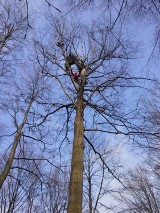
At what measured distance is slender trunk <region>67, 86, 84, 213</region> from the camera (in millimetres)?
4074

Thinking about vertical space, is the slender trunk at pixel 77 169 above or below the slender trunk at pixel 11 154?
below

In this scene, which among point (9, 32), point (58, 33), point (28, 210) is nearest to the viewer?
point (58, 33)

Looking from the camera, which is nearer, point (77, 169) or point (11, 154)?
point (77, 169)

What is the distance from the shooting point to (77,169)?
183 inches

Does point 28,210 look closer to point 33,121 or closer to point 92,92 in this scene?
point 33,121

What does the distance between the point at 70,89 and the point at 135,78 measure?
6.19ft

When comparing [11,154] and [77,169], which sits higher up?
[11,154]

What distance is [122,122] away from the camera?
20.9 feet

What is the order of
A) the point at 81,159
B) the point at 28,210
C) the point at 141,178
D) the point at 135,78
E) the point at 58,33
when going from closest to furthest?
the point at 81,159, the point at 135,78, the point at 58,33, the point at 28,210, the point at 141,178

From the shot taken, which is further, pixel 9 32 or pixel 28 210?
pixel 28 210

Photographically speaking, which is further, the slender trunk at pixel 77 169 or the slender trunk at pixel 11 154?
the slender trunk at pixel 11 154

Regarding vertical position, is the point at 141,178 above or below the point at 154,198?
above

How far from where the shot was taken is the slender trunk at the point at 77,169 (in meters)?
4.07

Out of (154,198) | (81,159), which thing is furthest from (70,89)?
(154,198)
